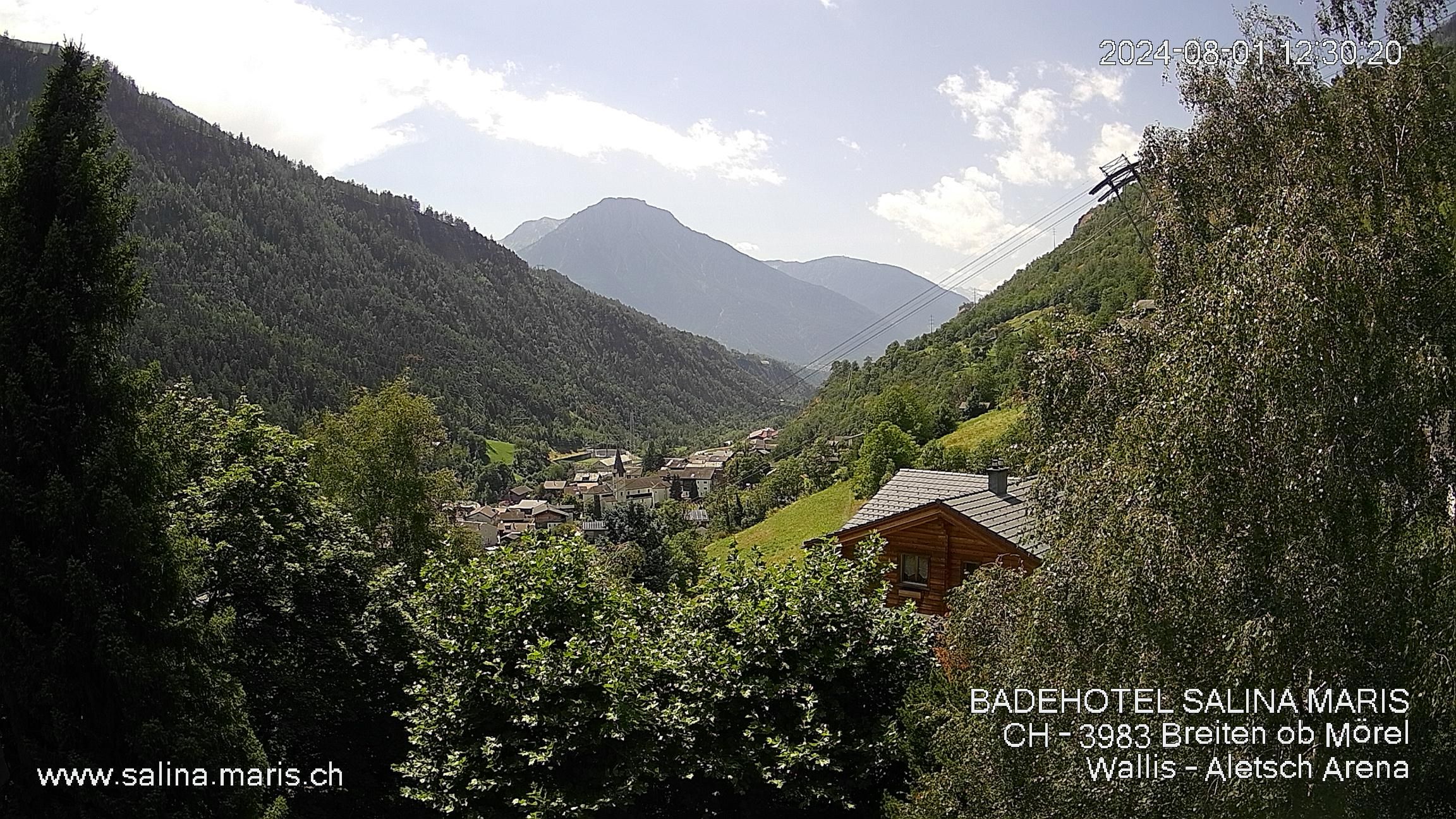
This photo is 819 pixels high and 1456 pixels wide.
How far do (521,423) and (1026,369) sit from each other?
167 metres

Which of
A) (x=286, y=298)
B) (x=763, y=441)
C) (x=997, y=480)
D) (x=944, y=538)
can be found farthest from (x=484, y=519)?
(x=286, y=298)

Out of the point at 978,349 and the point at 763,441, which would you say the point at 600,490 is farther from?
the point at 978,349

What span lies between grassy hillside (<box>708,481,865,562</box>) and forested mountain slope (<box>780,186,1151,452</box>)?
30.5 feet

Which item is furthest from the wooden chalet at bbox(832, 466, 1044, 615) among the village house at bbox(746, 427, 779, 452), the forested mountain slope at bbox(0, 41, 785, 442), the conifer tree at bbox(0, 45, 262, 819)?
the forested mountain slope at bbox(0, 41, 785, 442)

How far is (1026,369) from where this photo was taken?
11672 mm

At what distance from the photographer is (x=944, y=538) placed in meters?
20.8

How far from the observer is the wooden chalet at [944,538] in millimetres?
20109

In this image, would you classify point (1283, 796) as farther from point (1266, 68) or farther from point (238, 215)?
point (238, 215)

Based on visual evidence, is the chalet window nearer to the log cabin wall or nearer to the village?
the log cabin wall

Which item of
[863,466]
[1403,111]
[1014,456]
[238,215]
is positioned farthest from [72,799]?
[238,215]

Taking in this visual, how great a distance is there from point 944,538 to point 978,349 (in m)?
78.4

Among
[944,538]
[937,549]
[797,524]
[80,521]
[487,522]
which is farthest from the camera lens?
[487,522]

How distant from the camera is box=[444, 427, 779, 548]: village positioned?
9075 cm

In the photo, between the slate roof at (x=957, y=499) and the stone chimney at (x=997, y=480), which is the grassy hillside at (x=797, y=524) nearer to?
the slate roof at (x=957, y=499)
